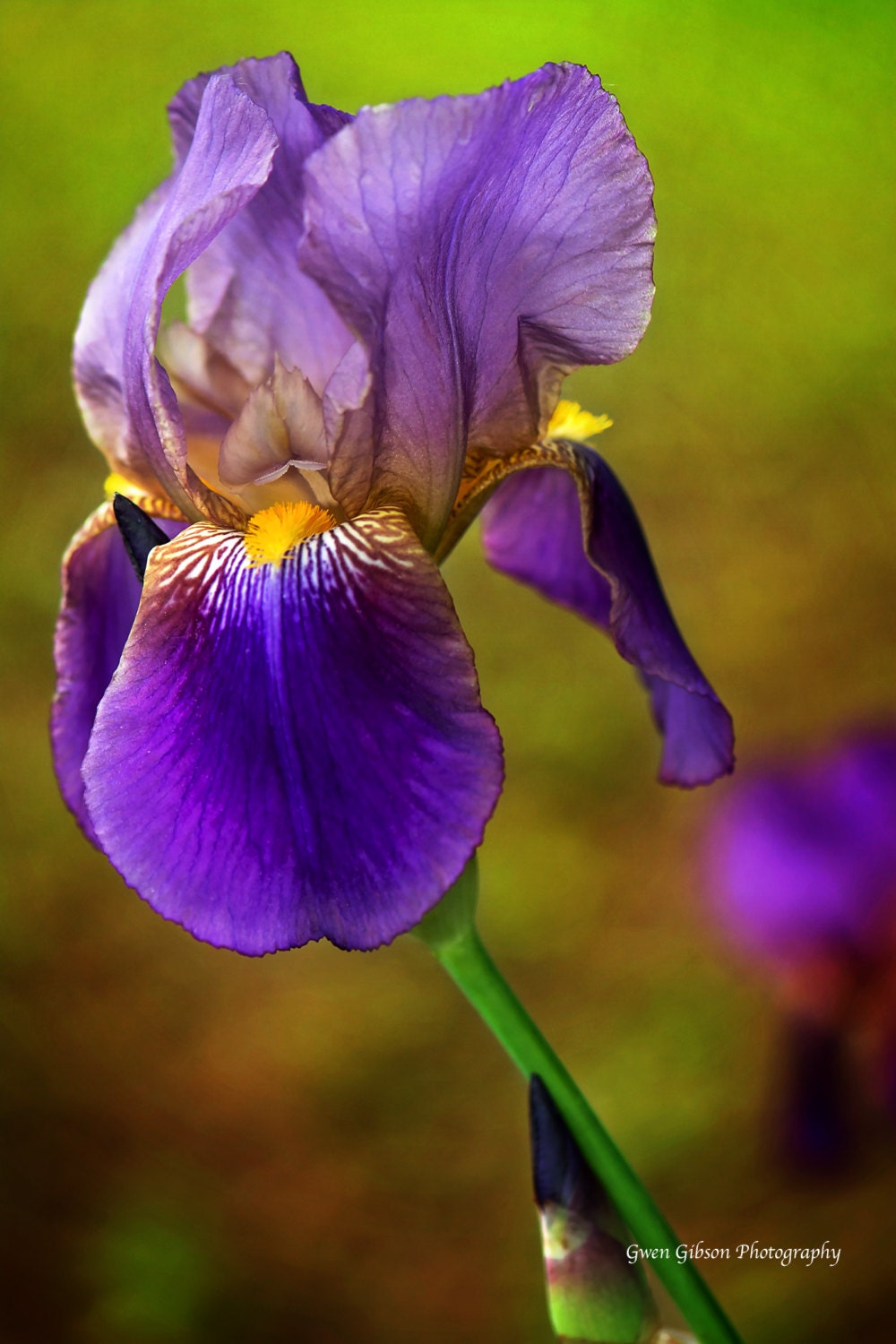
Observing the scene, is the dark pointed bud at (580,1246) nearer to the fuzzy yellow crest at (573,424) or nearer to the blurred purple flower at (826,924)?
the fuzzy yellow crest at (573,424)

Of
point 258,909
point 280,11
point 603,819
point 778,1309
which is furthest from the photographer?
point 603,819

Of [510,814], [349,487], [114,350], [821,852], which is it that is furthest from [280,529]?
[510,814]

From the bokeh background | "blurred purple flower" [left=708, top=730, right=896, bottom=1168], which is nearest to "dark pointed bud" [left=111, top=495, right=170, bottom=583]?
"blurred purple flower" [left=708, top=730, right=896, bottom=1168]

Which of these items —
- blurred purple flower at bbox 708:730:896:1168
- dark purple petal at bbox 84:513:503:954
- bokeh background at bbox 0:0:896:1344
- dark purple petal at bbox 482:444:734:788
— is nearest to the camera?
dark purple petal at bbox 84:513:503:954

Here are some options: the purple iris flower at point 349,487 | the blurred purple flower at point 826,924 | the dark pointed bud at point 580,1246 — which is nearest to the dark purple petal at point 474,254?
the purple iris flower at point 349,487

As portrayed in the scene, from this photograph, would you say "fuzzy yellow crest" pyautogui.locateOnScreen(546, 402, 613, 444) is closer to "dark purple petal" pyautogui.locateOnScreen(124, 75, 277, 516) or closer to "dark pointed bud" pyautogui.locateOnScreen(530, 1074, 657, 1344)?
"dark purple petal" pyautogui.locateOnScreen(124, 75, 277, 516)

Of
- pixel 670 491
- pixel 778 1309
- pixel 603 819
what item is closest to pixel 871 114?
pixel 670 491

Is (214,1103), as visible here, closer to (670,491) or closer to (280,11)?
(670,491)
